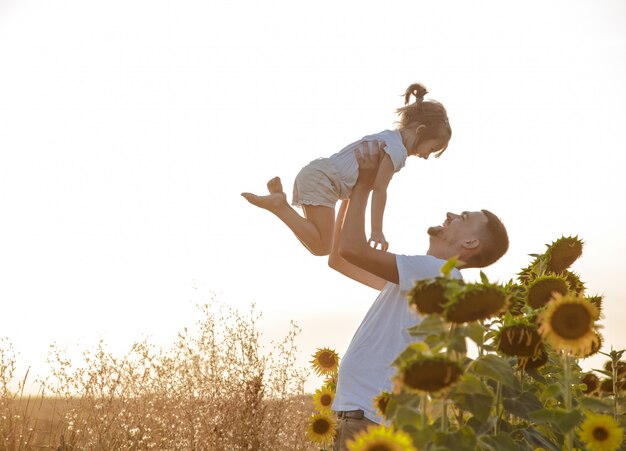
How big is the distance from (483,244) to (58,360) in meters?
3.95

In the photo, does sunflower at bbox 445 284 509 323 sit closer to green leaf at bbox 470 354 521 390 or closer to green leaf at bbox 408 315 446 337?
green leaf at bbox 408 315 446 337

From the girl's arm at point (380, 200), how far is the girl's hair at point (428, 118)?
54 cm

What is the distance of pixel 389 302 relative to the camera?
128 inches

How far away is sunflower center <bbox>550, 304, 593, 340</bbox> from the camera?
74.5 inches

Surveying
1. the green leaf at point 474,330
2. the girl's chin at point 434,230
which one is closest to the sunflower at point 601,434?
the green leaf at point 474,330

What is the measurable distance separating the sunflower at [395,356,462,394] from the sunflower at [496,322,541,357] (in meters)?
0.53

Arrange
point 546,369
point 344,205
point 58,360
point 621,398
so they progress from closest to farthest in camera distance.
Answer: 1. point 546,369
2. point 621,398
3. point 344,205
4. point 58,360

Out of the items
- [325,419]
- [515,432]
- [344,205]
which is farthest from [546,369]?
[344,205]

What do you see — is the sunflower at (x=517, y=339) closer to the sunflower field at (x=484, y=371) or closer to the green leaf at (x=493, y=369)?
the sunflower field at (x=484, y=371)

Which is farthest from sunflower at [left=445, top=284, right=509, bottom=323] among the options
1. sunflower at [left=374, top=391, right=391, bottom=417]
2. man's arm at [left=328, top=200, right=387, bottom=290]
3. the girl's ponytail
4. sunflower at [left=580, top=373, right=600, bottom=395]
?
the girl's ponytail

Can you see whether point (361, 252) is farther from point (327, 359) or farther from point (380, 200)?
point (380, 200)

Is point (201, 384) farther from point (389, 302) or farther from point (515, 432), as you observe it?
point (515, 432)

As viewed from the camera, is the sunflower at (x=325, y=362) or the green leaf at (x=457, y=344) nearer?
the green leaf at (x=457, y=344)

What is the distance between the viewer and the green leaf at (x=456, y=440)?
172cm
